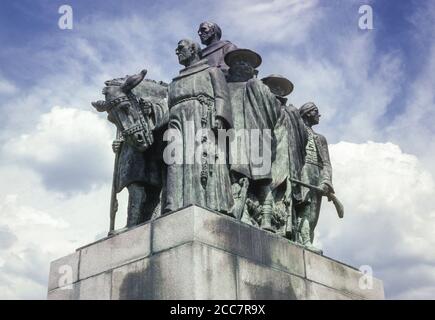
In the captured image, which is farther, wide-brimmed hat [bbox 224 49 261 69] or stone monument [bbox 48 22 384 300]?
wide-brimmed hat [bbox 224 49 261 69]

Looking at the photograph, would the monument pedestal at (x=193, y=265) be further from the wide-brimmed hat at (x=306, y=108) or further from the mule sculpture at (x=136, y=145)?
the wide-brimmed hat at (x=306, y=108)

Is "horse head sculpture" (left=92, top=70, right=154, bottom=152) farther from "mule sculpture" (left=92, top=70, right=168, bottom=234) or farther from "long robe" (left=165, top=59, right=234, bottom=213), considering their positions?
"long robe" (left=165, top=59, right=234, bottom=213)

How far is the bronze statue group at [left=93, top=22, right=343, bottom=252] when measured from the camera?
40.8 ft

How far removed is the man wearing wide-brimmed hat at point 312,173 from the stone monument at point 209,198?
0.03m

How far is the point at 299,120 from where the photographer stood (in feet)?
49.6

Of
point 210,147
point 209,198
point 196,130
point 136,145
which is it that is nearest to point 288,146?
point 210,147

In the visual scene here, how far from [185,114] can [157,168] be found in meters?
1.28

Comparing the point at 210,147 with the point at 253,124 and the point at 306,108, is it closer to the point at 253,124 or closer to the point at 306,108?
the point at 253,124

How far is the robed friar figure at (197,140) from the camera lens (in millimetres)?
12203

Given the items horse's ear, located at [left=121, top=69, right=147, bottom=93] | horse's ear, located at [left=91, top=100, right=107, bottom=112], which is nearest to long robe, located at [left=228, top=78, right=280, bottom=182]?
horse's ear, located at [left=121, top=69, right=147, bottom=93]

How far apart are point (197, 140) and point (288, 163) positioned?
234 cm

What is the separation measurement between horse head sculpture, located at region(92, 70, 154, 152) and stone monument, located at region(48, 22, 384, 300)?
0.07 ft

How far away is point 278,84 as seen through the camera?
1559cm
